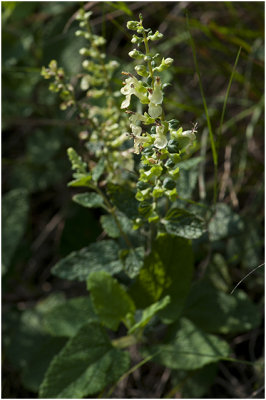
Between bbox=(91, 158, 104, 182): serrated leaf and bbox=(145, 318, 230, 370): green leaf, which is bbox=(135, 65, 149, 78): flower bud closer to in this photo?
bbox=(91, 158, 104, 182): serrated leaf

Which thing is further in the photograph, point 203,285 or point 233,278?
point 233,278

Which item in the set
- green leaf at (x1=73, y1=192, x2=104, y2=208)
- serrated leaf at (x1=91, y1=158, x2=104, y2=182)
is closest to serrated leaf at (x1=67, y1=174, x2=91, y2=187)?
serrated leaf at (x1=91, y1=158, x2=104, y2=182)

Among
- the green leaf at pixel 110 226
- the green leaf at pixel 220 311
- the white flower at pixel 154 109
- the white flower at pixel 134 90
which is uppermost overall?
the white flower at pixel 134 90

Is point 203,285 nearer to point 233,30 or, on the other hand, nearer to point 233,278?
point 233,278

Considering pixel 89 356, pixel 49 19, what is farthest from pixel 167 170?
pixel 49 19

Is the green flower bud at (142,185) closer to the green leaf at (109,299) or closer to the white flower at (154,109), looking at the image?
the white flower at (154,109)

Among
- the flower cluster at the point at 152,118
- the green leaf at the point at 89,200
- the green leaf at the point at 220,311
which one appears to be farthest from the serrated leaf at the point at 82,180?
the green leaf at the point at 220,311
